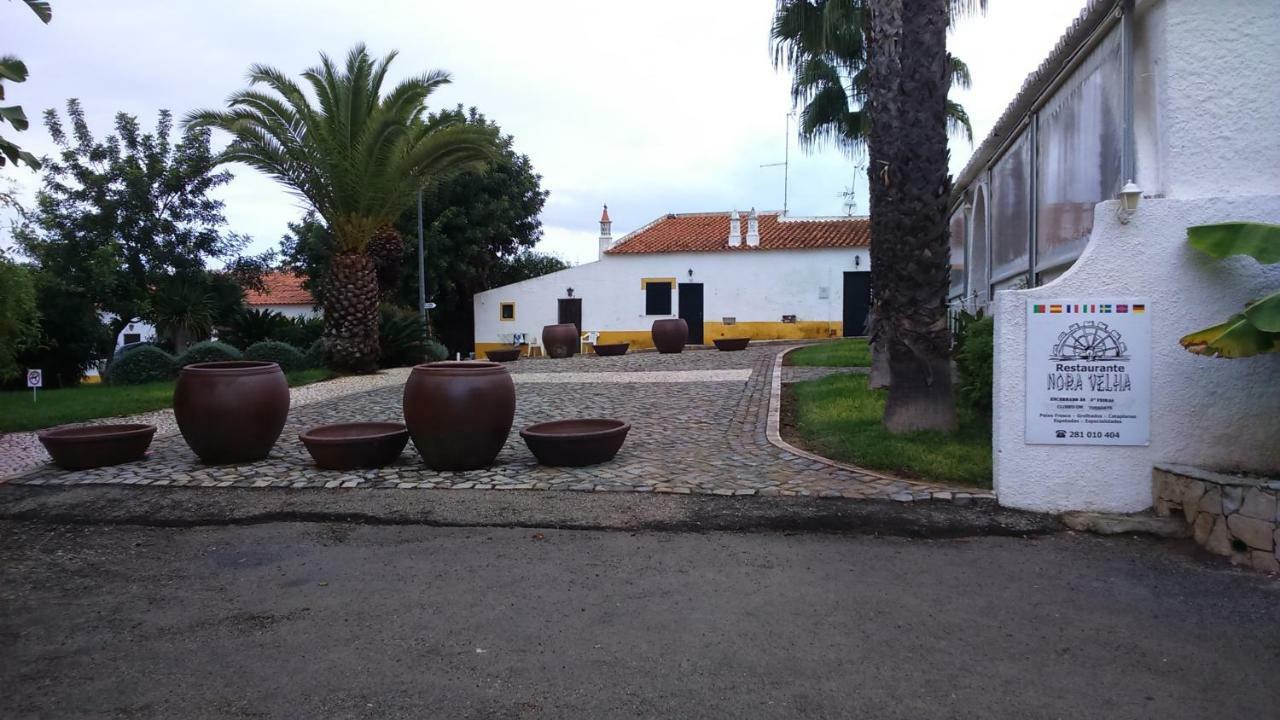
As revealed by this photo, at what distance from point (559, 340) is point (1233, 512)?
17.6 meters

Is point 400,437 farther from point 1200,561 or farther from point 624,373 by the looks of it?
point 624,373

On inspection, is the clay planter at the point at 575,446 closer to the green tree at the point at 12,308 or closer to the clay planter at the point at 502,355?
the green tree at the point at 12,308

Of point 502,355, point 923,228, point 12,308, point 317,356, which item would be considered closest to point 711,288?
point 502,355

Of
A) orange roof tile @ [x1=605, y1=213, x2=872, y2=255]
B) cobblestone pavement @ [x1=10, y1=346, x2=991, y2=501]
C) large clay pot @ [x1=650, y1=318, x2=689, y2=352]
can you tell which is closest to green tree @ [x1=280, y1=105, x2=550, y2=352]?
orange roof tile @ [x1=605, y1=213, x2=872, y2=255]

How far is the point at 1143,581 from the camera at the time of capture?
439 cm

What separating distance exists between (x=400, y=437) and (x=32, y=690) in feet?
13.6

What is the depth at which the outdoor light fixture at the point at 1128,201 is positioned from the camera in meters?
5.25

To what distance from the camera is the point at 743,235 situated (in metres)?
30.6

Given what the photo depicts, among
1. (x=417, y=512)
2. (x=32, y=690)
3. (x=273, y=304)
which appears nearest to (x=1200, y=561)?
(x=417, y=512)

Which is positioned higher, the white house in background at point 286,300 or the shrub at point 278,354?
the white house in background at point 286,300

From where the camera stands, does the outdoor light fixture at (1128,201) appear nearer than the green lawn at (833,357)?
Yes

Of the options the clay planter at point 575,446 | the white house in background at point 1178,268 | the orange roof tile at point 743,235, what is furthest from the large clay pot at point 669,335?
the white house in background at point 1178,268

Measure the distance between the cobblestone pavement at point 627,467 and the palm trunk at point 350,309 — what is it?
4865 mm

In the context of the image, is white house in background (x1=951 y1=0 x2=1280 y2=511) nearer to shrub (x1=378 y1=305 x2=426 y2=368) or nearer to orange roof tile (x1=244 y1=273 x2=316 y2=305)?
shrub (x1=378 y1=305 x2=426 y2=368)
